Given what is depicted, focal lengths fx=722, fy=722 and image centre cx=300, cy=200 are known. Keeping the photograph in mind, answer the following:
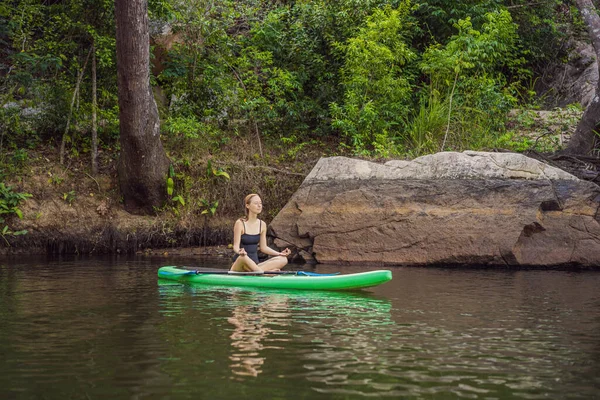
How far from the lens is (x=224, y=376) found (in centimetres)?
435

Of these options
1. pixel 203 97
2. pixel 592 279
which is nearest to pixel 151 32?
pixel 203 97

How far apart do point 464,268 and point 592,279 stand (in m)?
2.05

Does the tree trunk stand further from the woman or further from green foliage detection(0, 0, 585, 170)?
the woman

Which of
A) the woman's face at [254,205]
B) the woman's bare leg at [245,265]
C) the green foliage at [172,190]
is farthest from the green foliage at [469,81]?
the woman's bare leg at [245,265]

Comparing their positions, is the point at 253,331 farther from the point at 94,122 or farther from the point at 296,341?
the point at 94,122

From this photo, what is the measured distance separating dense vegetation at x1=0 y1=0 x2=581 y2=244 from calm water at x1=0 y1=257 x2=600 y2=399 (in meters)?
5.97

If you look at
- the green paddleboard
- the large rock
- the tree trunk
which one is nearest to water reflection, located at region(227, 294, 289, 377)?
the green paddleboard

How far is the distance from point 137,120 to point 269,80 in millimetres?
3822

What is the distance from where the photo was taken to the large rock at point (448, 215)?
11.3 meters

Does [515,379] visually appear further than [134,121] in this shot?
No

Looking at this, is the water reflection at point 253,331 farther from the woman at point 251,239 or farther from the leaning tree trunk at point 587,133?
the leaning tree trunk at point 587,133

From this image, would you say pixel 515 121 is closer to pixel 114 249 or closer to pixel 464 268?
pixel 464 268

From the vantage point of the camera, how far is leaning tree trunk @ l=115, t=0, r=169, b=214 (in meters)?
12.3

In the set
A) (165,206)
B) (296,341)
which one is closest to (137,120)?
(165,206)
